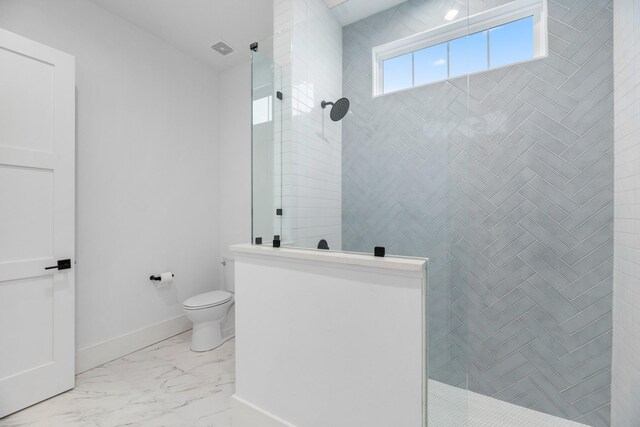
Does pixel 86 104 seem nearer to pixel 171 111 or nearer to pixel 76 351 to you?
pixel 171 111

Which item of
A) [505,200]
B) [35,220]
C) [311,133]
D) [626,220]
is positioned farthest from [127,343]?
[626,220]

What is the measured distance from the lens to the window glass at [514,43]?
60.3 inches

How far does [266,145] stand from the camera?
165 cm

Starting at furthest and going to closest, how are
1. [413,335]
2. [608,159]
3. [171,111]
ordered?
1. [171,111]
2. [608,159]
3. [413,335]

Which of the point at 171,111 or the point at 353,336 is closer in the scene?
the point at 353,336

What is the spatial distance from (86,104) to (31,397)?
2.02 meters

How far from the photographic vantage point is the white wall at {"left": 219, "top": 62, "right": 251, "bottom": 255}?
296 cm

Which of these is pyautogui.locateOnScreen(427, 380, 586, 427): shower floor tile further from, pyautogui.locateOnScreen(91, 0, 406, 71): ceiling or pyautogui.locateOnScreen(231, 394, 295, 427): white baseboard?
pyautogui.locateOnScreen(91, 0, 406, 71): ceiling

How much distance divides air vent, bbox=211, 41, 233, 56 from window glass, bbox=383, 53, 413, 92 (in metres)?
2.09

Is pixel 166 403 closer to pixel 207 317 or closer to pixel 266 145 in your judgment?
pixel 207 317

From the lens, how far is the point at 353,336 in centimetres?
114

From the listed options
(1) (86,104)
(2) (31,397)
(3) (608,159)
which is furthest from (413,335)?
(1) (86,104)

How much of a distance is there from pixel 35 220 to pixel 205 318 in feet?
4.39

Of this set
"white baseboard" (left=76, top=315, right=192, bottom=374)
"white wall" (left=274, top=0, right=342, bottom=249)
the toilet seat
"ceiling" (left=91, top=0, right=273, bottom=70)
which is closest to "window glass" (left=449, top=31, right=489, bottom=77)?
"white wall" (left=274, top=0, right=342, bottom=249)
